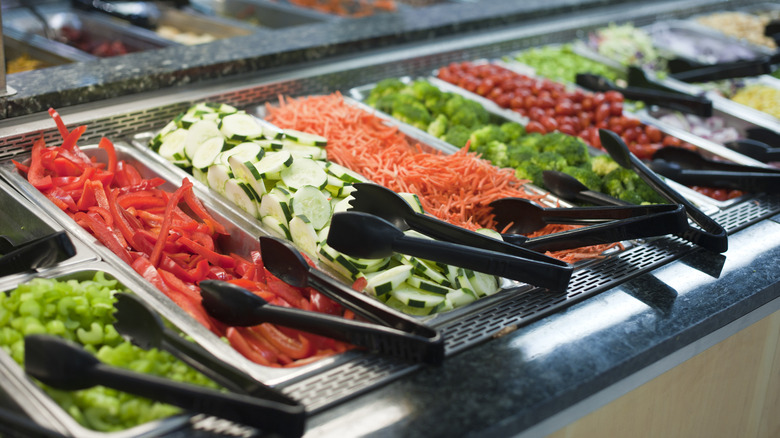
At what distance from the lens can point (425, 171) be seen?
257 centimetres

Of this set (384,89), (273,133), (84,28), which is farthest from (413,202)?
(84,28)

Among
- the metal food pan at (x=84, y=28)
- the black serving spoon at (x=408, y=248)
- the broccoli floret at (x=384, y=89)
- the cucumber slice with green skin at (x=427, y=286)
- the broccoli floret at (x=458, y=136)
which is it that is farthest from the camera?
the metal food pan at (x=84, y=28)

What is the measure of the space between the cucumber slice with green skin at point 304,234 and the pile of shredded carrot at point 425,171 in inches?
19.4

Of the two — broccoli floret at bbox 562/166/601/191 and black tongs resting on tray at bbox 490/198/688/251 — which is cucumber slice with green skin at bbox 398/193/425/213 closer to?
black tongs resting on tray at bbox 490/198/688/251

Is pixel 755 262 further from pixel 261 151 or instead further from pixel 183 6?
pixel 183 6

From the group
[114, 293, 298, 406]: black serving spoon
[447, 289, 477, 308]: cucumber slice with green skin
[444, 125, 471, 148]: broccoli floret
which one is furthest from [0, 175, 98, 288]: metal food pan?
[444, 125, 471, 148]: broccoli floret

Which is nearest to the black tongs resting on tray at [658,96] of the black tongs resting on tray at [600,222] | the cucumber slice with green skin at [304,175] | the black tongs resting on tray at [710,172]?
the black tongs resting on tray at [710,172]

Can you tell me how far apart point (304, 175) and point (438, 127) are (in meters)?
1.04

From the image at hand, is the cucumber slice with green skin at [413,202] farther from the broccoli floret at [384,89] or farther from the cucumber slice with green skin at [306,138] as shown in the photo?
the broccoli floret at [384,89]

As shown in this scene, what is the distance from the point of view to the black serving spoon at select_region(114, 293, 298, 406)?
1451 millimetres

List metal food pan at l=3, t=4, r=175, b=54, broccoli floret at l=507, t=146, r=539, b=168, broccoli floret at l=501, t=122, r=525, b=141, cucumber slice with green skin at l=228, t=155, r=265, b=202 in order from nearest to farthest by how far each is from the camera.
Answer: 1. cucumber slice with green skin at l=228, t=155, r=265, b=202
2. broccoli floret at l=507, t=146, r=539, b=168
3. broccoli floret at l=501, t=122, r=525, b=141
4. metal food pan at l=3, t=4, r=175, b=54

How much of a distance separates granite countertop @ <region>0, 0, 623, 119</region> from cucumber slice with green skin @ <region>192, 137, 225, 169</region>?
1.86ft

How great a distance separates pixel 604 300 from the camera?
200cm

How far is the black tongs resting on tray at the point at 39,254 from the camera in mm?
1806
